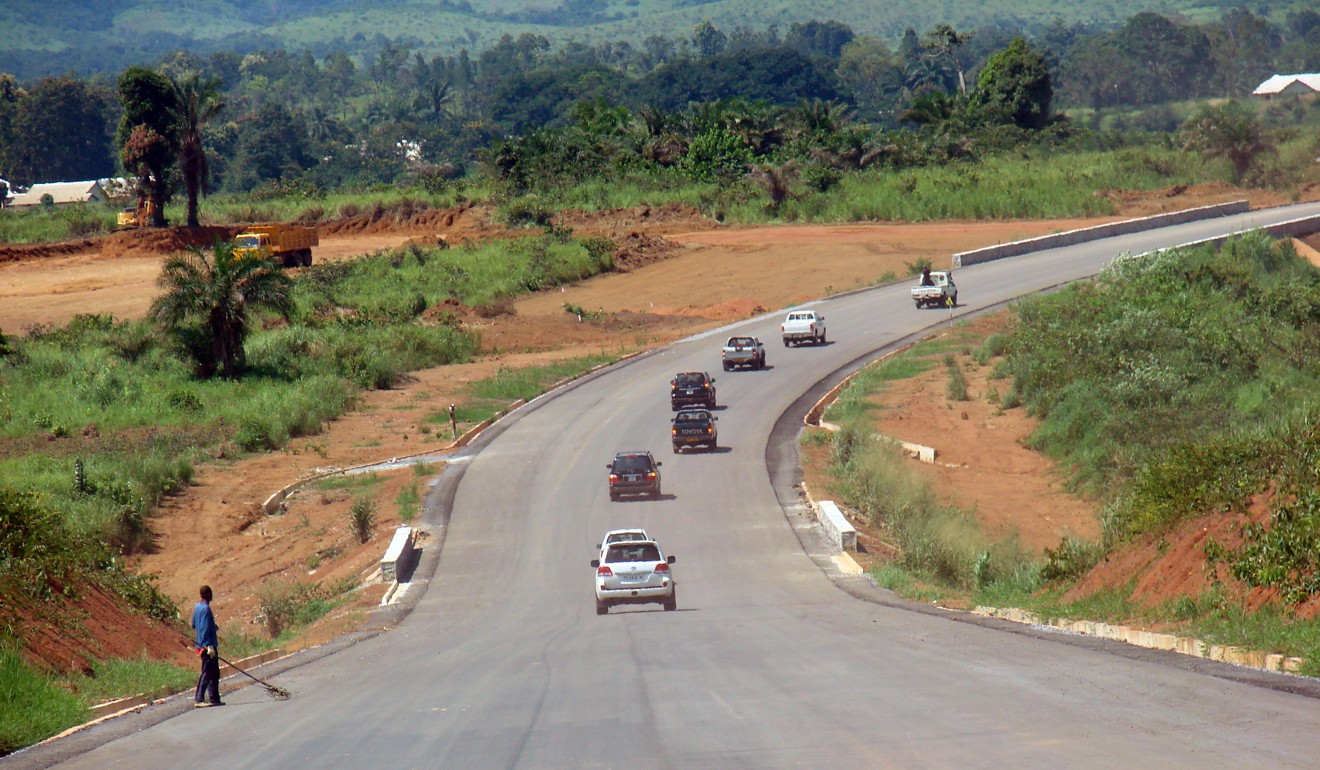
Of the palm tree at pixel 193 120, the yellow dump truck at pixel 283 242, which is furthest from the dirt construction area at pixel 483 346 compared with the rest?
the palm tree at pixel 193 120

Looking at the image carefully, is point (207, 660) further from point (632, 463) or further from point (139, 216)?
point (139, 216)

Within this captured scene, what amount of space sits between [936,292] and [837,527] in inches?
1330

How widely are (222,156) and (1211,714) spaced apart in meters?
176

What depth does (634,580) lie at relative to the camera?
2388 centimetres

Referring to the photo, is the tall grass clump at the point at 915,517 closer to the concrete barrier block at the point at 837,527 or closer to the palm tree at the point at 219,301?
the concrete barrier block at the point at 837,527

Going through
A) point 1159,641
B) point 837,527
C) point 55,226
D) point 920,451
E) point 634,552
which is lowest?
point 837,527

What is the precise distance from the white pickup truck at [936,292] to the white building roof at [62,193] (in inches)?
4383

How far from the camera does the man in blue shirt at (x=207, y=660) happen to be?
1544cm

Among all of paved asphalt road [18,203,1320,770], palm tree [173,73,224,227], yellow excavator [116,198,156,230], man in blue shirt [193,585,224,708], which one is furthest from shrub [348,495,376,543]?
yellow excavator [116,198,156,230]

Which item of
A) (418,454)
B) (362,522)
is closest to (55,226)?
(418,454)

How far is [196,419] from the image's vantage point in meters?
44.5

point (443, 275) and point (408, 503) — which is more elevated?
point (443, 275)

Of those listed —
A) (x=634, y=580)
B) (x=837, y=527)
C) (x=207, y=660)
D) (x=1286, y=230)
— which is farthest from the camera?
(x=1286, y=230)

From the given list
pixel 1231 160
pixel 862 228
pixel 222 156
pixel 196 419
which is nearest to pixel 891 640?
pixel 196 419
